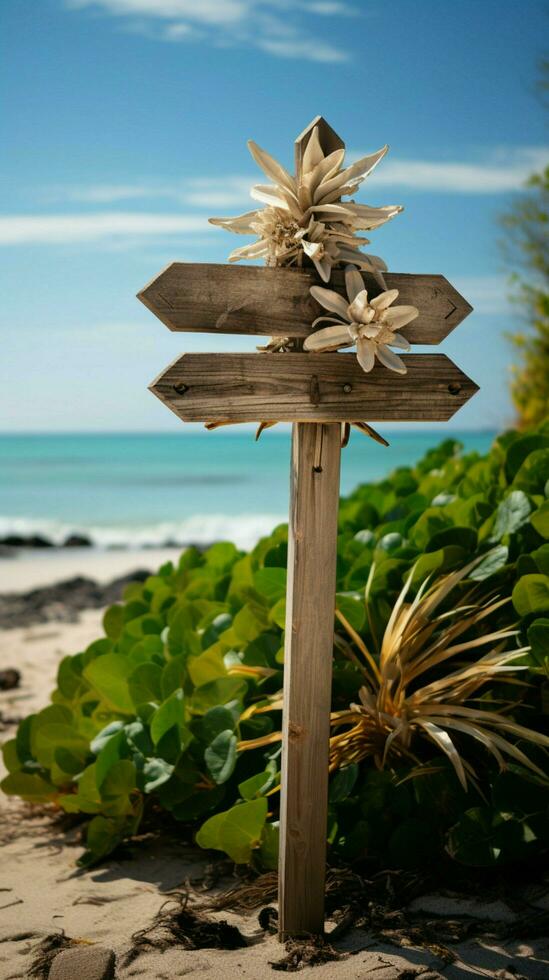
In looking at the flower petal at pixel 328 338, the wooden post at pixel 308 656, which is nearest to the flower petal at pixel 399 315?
the flower petal at pixel 328 338

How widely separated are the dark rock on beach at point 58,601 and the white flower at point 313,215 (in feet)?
15.7

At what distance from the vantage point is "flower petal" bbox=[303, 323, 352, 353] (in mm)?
1969

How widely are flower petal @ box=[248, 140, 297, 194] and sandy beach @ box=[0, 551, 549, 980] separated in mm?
1689

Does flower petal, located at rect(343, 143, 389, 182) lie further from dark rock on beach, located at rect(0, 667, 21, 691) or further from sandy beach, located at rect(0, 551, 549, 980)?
dark rock on beach, located at rect(0, 667, 21, 691)

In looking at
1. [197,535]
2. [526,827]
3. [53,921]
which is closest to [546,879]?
[526,827]

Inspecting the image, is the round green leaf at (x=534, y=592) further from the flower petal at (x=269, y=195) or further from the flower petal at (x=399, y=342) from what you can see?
the flower petal at (x=269, y=195)

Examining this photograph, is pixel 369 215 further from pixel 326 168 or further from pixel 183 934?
pixel 183 934

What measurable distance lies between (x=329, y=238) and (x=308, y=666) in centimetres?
94

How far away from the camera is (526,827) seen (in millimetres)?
2230

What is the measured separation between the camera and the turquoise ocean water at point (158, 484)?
16.9 m

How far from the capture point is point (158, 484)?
2858 centimetres

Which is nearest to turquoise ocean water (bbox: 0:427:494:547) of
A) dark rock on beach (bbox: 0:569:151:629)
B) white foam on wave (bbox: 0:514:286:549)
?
white foam on wave (bbox: 0:514:286:549)

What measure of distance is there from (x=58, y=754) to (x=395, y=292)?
6.14ft

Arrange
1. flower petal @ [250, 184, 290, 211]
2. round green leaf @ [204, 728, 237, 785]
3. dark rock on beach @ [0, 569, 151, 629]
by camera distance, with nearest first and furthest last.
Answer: flower petal @ [250, 184, 290, 211] < round green leaf @ [204, 728, 237, 785] < dark rock on beach @ [0, 569, 151, 629]
